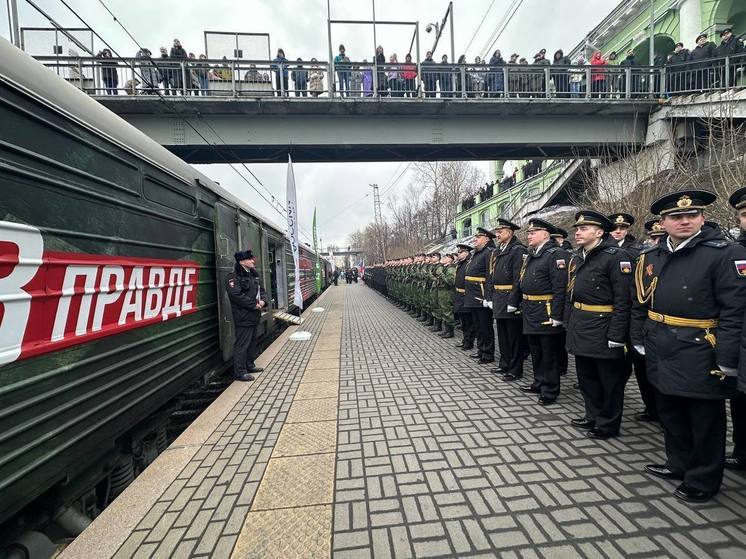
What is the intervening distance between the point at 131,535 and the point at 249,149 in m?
12.9

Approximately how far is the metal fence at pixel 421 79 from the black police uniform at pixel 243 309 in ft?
28.4

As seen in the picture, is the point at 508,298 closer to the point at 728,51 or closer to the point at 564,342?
the point at 564,342

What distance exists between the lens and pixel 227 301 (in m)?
4.81

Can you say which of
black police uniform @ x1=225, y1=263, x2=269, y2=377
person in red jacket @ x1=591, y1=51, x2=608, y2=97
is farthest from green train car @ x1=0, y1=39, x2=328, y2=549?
person in red jacket @ x1=591, y1=51, x2=608, y2=97

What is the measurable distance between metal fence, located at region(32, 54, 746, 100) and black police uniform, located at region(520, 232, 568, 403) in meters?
9.76

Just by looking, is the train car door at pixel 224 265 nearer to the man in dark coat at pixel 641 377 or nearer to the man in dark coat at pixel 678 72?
the man in dark coat at pixel 641 377

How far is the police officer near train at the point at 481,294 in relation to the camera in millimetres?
5777

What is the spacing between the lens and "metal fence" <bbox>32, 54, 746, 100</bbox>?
35.8 ft

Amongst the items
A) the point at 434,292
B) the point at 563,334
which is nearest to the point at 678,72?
the point at 434,292

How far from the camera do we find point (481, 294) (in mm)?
5859

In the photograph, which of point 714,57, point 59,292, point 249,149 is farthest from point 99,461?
point 714,57

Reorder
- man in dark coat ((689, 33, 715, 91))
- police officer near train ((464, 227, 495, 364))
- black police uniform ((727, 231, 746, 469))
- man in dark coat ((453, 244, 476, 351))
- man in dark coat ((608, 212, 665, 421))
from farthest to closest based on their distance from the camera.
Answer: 1. man in dark coat ((689, 33, 715, 91))
2. man in dark coat ((453, 244, 476, 351))
3. police officer near train ((464, 227, 495, 364))
4. man in dark coat ((608, 212, 665, 421))
5. black police uniform ((727, 231, 746, 469))

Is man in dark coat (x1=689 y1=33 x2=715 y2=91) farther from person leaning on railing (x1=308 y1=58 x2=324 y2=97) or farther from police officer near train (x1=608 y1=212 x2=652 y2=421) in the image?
person leaning on railing (x1=308 y1=58 x2=324 y2=97)

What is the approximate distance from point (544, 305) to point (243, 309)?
12.7ft
